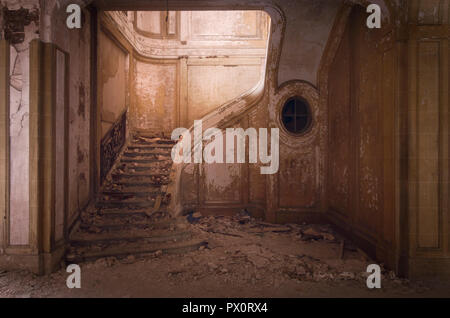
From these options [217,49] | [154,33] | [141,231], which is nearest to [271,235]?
[141,231]

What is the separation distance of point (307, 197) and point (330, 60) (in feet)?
10.1

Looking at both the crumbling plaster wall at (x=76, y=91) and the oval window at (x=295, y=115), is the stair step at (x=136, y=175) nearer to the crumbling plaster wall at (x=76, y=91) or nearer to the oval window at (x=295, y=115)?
the crumbling plaster wall at (x=76, y=91)

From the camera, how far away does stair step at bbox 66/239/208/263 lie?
4.48 meters

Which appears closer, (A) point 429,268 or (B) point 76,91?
(A) point 429,268

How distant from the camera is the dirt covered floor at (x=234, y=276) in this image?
3570mm

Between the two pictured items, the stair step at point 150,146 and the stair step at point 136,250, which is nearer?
the stair step at point 136,250

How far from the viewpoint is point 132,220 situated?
543cm

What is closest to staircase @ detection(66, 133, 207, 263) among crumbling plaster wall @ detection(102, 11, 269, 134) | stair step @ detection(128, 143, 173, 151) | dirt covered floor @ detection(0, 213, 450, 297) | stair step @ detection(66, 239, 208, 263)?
stair step @ detection(66, 239, 208, 263)

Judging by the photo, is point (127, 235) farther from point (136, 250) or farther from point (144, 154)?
point (144, 154)

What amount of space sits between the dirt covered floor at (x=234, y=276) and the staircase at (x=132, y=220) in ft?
0.63

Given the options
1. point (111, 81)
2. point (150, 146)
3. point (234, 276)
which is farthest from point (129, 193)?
point (234, 276)

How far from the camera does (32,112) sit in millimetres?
4035

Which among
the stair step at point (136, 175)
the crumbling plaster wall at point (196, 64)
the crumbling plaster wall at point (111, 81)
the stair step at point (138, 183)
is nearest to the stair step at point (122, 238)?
the stair step at point (138, 183)

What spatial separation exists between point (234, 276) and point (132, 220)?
2376mm
